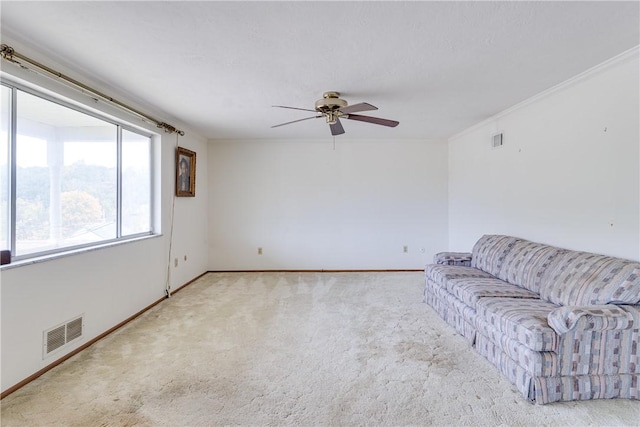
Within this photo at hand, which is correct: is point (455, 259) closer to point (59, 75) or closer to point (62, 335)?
point (62, 335)


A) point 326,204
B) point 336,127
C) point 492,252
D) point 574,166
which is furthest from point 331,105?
point 326,204

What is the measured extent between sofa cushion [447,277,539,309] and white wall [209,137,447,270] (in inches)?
90.2

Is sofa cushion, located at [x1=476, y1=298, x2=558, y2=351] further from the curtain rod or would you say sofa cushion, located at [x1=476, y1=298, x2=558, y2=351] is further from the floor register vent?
the curtain rod

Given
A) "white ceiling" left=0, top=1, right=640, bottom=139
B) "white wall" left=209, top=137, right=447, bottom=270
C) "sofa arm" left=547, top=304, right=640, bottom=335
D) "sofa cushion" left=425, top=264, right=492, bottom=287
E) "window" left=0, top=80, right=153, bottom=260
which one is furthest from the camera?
"white wall" left=209, top=137, right=447, bottom=270

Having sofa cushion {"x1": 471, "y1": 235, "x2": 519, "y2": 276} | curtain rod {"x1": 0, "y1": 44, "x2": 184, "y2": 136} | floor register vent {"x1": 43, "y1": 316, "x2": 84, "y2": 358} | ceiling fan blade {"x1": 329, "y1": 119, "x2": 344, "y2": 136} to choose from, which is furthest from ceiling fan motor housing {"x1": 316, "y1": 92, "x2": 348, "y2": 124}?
floor register vent {"x1": 43, "y1": 316, "x2": 84, "y2": 358}

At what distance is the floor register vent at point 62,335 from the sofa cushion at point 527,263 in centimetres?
384

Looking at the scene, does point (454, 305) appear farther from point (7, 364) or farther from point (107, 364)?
point (7, 364)

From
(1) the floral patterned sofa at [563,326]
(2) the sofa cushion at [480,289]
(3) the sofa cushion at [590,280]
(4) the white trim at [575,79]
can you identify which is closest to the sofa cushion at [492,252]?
(2) the sofa cushion at [480,289]

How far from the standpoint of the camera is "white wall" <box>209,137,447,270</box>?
5160 millimetres

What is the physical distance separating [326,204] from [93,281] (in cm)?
344

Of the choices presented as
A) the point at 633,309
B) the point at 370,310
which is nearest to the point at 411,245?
the point at 370,310

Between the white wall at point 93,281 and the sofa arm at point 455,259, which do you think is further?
the sofa arm at point 455,259

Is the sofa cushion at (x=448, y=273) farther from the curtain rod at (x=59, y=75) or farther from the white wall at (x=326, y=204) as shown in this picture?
the curtain rod at (x=59, y=75)

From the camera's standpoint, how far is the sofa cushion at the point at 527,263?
8.37ft
